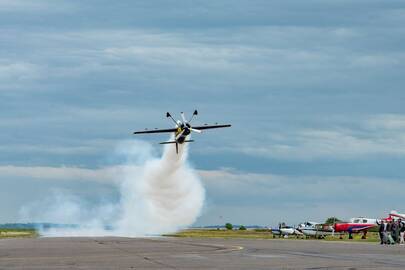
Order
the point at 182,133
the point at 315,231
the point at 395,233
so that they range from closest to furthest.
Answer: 1. the point at 395,233
2. the point at 182,133
3. the point at 315,231

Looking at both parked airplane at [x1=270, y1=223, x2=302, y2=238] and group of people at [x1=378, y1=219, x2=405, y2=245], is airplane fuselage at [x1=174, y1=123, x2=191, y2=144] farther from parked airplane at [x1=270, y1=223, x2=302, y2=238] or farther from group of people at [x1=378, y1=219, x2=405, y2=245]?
group of people at [x1=378, y1=219, x2=405, y2=245]

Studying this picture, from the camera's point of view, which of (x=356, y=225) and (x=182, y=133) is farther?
(x=356, y=225)

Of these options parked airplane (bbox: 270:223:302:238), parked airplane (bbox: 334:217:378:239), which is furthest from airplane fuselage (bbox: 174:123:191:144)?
parked airplane (bbox: 334:217:378:239)

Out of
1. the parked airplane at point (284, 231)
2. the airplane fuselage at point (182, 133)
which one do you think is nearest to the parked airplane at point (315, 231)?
the parked airplane at point (284, 231)

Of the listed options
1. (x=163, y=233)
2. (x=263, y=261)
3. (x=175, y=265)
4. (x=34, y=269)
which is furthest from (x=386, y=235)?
(x=163, y=233)

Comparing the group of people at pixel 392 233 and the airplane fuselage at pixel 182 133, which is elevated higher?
the airplane fuselage at pixel 182 133

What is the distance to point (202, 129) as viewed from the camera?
104 metres

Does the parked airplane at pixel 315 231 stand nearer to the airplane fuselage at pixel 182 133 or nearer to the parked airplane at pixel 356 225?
the parked airplane at pixel 356 225

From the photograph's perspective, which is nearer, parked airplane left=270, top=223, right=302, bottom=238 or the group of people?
the group of people

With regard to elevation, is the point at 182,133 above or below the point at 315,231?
above

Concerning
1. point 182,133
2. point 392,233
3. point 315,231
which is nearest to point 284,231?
point 315,231

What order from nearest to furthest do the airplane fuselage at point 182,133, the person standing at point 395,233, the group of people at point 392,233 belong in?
the group of people at point 392,233 < the person standing at point 395,233 < the airplane fuselage at point 182,133

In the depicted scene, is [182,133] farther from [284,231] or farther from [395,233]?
[395,233]

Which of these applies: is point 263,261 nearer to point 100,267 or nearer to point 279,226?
point 100,267
